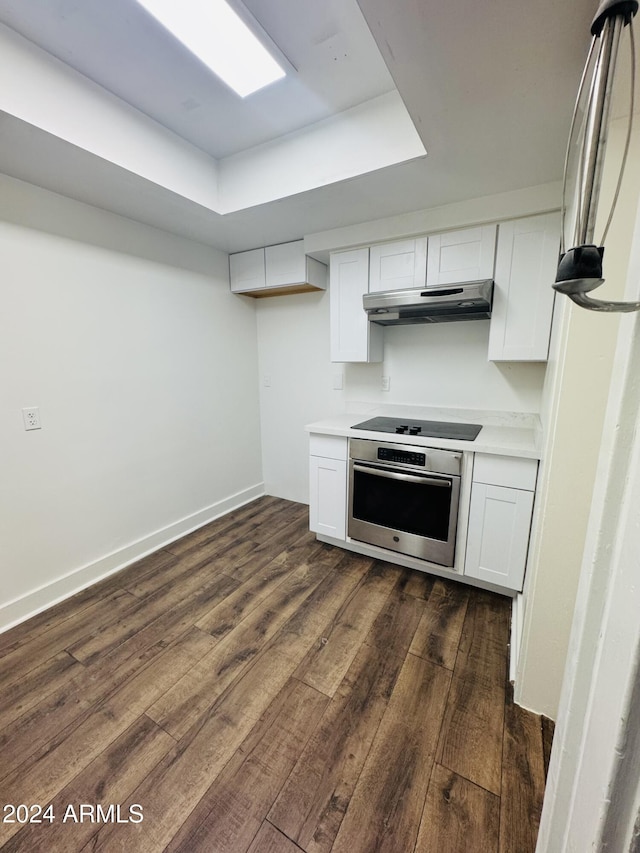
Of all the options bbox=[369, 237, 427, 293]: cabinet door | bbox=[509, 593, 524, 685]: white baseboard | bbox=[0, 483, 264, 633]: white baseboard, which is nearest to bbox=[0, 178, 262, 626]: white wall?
bbox=[0, 483, 264, 633]: white baseboard

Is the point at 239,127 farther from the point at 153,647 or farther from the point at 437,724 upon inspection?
Answer: the point at 437,724

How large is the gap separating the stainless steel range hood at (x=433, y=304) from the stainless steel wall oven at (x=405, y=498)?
0.86 m

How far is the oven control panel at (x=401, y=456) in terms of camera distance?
6.76 feet

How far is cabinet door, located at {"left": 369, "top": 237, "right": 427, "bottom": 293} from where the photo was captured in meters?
2.21

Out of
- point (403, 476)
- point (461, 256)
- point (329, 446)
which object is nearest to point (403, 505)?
point (403, 476)

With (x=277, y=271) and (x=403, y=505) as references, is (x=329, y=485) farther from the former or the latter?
(x=277, y=271)

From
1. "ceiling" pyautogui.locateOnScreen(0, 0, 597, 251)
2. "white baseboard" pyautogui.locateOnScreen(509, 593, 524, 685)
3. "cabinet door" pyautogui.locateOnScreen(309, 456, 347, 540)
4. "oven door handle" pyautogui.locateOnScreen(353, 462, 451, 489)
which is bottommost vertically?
"white baseboard" pyautogui.locateOnScreen(509, 593, 524, 685)

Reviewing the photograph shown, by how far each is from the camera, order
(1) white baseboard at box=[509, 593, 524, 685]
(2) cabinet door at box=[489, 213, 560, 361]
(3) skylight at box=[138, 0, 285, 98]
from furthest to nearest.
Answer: (2) cabinet door at box=[489, 213, 560, 361] → (1) white baseboard at box=[509, 593, 524, 685] → (3) skylight at box=[138, 0, 285, 98]

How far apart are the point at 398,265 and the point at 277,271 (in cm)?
99

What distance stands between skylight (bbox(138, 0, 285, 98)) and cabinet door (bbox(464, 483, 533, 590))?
2192 mm

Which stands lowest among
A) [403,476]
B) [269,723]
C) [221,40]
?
[269,723]

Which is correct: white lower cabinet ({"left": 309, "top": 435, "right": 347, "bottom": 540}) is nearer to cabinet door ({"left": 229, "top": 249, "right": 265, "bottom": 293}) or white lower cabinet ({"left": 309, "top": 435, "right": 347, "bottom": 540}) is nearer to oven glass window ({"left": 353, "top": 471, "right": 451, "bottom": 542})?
oven glass window ({"left": 353, "top": 471, "right": 451, "bottom": 542})

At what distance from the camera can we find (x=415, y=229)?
7.14 ft

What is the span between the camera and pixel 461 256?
6.87 feet
